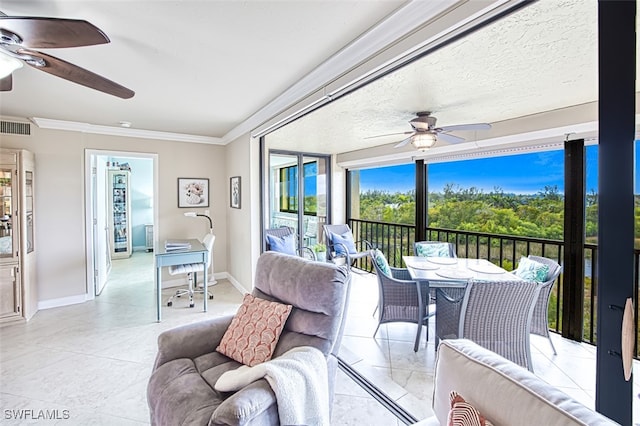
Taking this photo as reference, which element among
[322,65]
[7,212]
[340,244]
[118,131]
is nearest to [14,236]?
[7,212]

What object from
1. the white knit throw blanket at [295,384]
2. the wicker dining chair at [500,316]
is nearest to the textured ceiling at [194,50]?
the white knit throw blanket at [295,384]

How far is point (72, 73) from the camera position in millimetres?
1898

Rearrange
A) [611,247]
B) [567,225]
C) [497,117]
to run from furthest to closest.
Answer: [497,117]
[567,225]
[611,247]

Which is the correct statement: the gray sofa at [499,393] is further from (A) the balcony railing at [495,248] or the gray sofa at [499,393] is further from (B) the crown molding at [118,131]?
(B) the crown molding at [118,131]

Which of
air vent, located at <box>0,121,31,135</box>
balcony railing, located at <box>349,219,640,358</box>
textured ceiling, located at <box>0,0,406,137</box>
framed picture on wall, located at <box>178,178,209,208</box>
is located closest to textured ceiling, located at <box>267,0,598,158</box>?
textured ceiling, located at <box>0,0,406,137</box>

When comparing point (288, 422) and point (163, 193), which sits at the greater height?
point (163, 193)

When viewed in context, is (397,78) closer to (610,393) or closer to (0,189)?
(610,393)

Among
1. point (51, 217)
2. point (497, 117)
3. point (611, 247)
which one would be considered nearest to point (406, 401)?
point (611, 247)

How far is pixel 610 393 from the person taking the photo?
94 centimetres

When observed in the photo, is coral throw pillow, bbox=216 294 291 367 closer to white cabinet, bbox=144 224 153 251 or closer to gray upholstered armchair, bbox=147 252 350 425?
gray upholstered armchair, bbox=147 252 350 425

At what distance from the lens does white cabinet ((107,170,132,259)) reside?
714 cm

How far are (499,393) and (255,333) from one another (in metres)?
1.30

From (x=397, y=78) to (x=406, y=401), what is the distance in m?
2.38

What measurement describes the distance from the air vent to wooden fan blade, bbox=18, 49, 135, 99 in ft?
8.59
